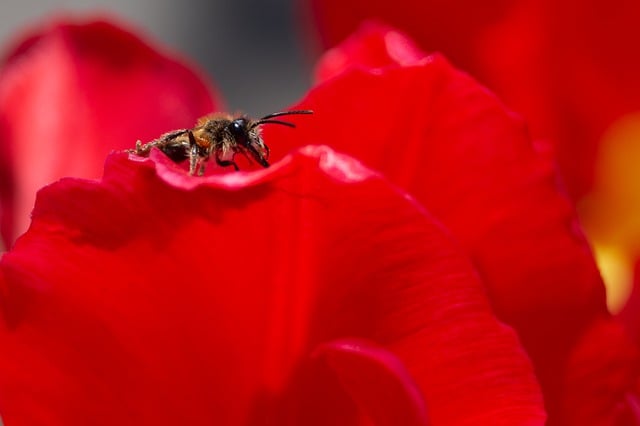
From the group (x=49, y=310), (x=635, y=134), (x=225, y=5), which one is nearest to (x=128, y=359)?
(x=49, y=310)

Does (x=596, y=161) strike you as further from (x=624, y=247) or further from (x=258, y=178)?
(x=258, y=178)

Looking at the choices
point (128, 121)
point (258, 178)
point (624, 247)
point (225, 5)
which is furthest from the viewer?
point (225, 5)

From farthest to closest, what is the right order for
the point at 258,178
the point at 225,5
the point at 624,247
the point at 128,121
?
the point at 225,5 < the point at 624,247 < the point at 128,121 < the point at 258,178

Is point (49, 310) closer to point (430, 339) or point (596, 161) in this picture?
point (430, 339)

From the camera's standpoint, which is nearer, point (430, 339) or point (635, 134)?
point (430, 339)

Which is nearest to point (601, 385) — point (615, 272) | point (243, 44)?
point (615, 272)

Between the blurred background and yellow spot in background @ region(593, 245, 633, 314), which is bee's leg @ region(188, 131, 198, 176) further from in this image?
the blurred background

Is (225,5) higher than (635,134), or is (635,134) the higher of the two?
(225,5)

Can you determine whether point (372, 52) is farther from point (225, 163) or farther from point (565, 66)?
point (565, 66)
